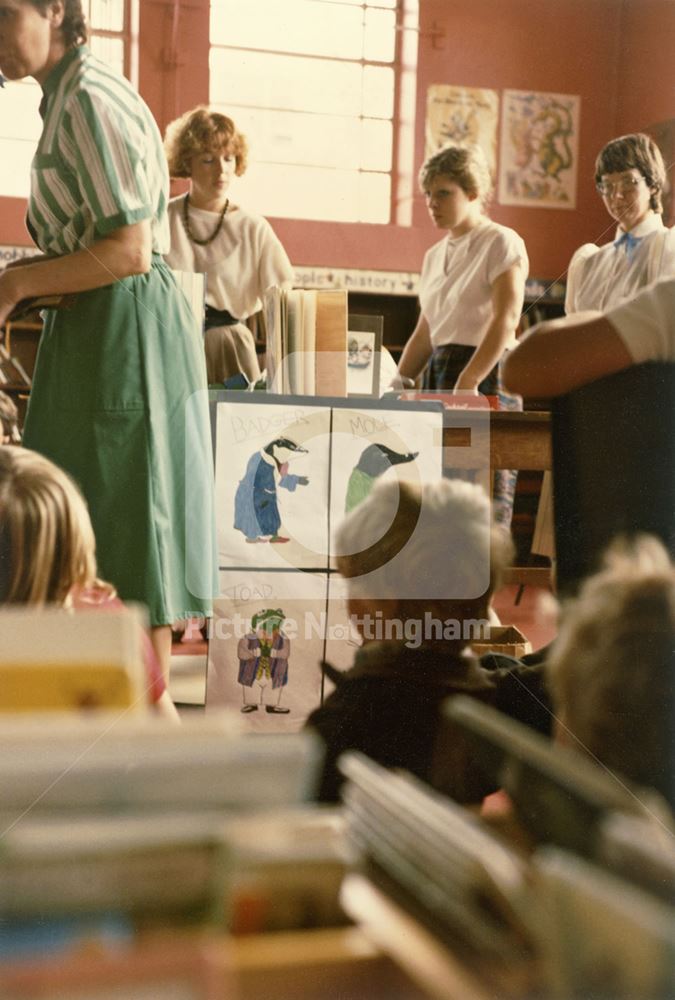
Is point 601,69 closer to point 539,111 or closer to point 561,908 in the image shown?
point 539,111

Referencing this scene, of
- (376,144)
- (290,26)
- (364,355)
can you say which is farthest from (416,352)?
(290,26)

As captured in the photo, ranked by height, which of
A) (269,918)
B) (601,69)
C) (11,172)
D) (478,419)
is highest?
(601,69)

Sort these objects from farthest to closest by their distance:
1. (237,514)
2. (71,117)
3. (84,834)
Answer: (237,514)
(71,117)
(84,834)

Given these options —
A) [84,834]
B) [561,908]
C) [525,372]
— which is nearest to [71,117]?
[525,372]

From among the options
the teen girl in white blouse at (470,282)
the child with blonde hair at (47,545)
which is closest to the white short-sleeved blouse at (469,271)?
the teen girl in white blouse at (470,282)

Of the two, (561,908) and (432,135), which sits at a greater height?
(432,135)

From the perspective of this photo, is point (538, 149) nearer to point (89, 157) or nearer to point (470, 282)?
point (470, 282)
